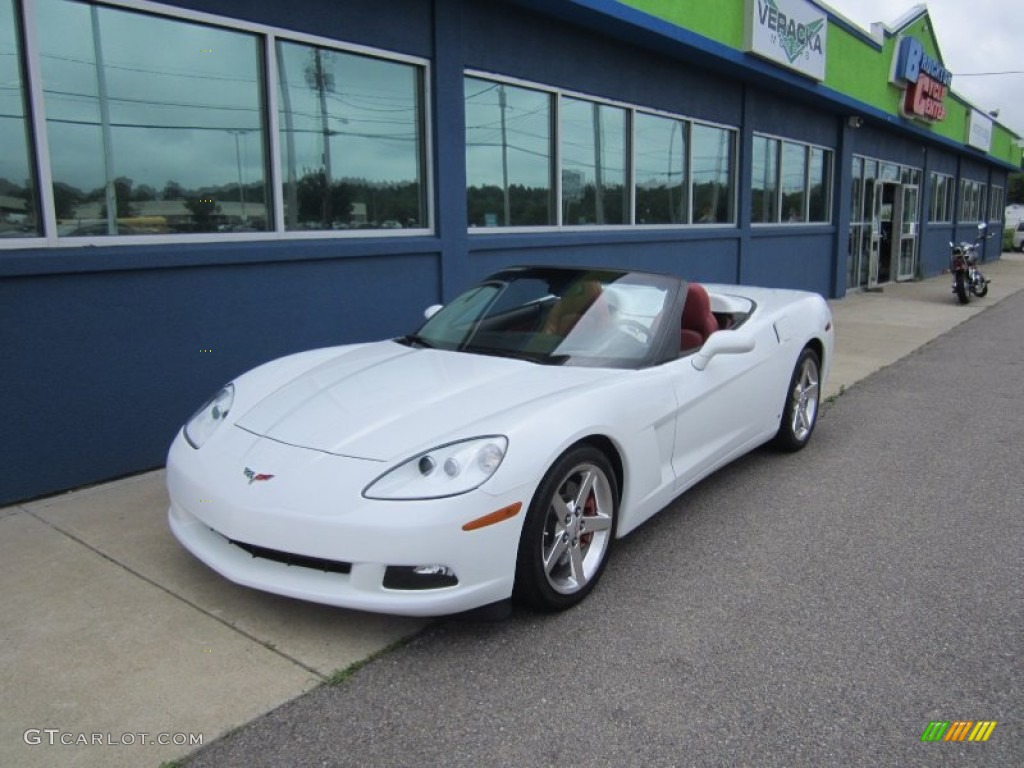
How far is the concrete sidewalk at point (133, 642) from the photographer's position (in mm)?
2592

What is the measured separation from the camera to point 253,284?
571 centimetres

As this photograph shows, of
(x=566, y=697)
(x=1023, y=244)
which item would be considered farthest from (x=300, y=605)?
(x=1023, y=244)

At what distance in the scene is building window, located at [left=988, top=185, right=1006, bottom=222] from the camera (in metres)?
30.6

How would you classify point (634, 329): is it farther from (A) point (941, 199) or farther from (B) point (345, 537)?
(A) point (941, 199)

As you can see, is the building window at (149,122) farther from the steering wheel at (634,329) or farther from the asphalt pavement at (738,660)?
the asphalt pavement at (738,660)

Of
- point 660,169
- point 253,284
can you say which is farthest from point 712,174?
point 253,284

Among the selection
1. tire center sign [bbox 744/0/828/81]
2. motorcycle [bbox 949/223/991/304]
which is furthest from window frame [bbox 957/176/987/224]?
tire center sign [bbox 744/0/828/81]

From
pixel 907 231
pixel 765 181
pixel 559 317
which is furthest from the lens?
pixel 907 231

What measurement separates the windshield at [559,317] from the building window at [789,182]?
926cm

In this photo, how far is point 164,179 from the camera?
17.5 feet

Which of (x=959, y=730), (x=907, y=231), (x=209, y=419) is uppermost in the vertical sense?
(x=907, y=231)

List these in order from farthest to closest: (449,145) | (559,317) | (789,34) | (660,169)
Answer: (789,34) → (660,169) → (449,145) → (559,317)

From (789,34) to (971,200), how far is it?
19.0 m

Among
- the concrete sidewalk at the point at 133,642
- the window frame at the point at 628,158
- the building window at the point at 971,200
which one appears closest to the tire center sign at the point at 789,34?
the window frame at the point at 628,158
